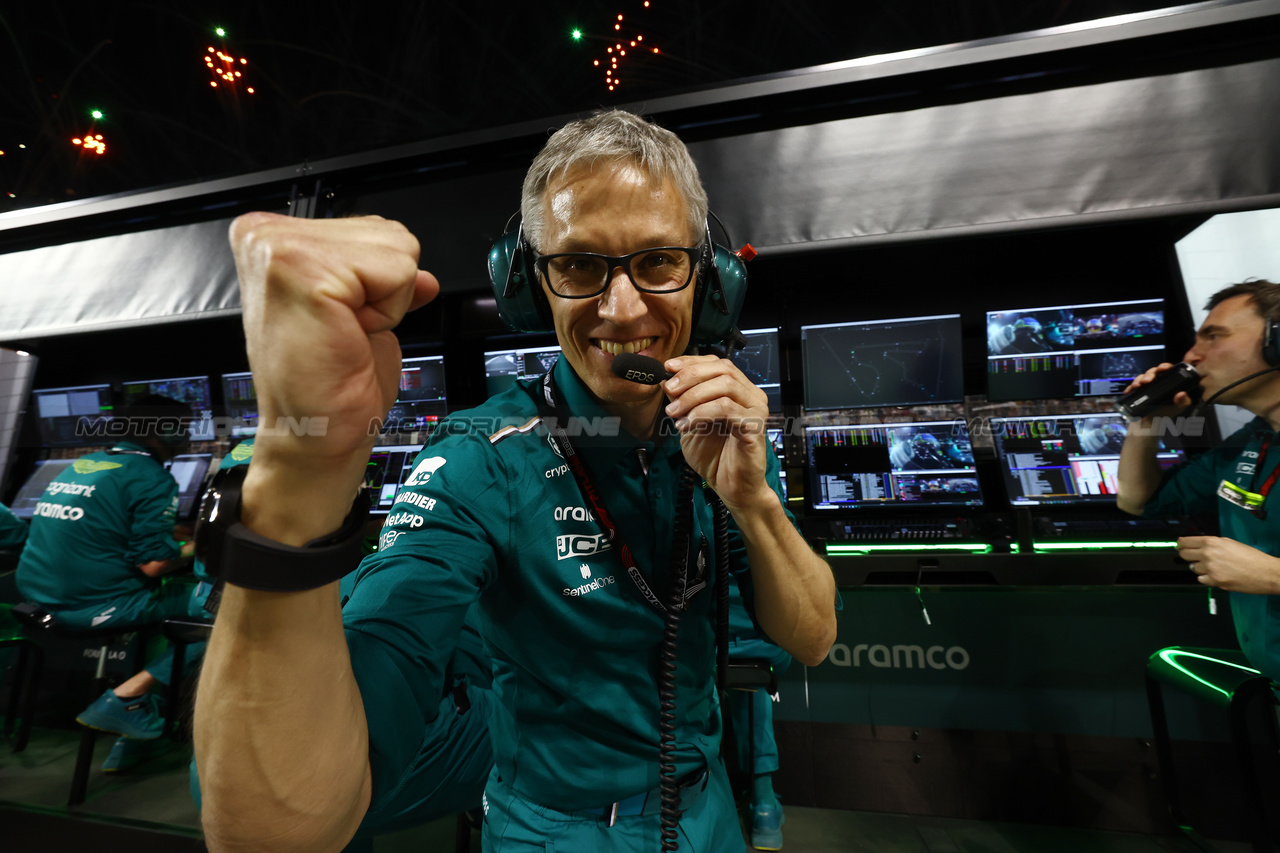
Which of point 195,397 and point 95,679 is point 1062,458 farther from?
point 195,397

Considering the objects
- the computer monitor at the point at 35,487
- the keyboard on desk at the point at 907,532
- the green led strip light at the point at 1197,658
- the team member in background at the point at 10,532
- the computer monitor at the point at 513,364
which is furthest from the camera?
the computer monitor at the point at 35,487

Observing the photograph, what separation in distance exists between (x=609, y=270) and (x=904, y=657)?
260cm

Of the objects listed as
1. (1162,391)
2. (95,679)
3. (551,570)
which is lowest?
(95,679)

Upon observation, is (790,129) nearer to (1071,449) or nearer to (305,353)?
(1071,449)

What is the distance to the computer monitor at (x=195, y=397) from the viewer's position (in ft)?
13.0

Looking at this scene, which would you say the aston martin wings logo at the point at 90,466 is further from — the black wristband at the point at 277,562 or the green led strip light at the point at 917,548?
the green led strip light at the point at 917,548

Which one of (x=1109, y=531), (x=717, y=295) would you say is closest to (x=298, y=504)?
(x=717, y=295)

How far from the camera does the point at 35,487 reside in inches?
163

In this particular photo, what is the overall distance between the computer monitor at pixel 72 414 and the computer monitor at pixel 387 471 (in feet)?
8.03

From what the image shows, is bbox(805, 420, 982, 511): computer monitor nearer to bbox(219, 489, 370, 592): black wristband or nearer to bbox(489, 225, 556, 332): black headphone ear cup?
bbox(489, 225, 556, 332): black headphone ear cup

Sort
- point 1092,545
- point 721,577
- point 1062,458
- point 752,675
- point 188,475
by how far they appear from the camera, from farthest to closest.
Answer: point 188,475
point 1062,458
point 1092,545
point 752,675
point 721,577

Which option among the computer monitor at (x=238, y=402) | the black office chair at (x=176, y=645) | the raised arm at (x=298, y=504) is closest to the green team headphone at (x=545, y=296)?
the raised arm at (x=298, y=504)

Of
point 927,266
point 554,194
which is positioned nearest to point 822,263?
point 927,266

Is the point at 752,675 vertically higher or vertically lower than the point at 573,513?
lower
